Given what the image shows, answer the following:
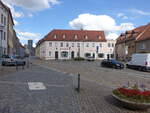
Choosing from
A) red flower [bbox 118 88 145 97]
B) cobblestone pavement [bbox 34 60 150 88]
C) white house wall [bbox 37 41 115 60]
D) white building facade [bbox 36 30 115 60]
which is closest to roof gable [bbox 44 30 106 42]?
white building facade [bbox 36 30 115 60]

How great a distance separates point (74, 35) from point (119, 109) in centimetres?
6107

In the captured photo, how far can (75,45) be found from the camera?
213 feet

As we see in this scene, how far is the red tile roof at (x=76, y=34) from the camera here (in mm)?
64312

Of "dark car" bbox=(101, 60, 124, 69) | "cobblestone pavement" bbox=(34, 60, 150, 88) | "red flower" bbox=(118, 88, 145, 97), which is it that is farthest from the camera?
"dark car" bbox=(101, 60, 124, 69)

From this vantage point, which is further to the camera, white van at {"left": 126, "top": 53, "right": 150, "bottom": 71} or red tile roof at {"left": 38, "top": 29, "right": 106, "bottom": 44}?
red tile roof at {"left": 38, "top": 29, "right": 106, "bottom": 44}

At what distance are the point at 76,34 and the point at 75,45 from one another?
473cm

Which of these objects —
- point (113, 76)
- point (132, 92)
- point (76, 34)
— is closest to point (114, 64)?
point (113, 76)

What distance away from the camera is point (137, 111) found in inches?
223

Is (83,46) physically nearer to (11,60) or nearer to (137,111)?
(11,60)

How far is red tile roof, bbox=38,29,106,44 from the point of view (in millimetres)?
64312

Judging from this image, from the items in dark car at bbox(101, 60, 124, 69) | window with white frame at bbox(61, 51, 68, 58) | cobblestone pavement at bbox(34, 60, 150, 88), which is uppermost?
window with white frame at bbox(61, 51, 68, 58)

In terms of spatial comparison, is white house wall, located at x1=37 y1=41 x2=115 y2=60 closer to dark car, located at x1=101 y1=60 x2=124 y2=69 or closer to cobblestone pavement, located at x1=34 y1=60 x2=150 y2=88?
dark car, located at x1=101 y1=60 x2=124 y2=69

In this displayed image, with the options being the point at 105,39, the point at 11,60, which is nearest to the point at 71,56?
the point at 105,39

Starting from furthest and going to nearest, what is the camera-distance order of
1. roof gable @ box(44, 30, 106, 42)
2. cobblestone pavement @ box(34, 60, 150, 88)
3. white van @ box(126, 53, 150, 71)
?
roof gable @ box(44, 30, 106, 42), white van @ box(126, 53, 150, 71), cobblestone pavement @ box(34, 60, 150, 88)
